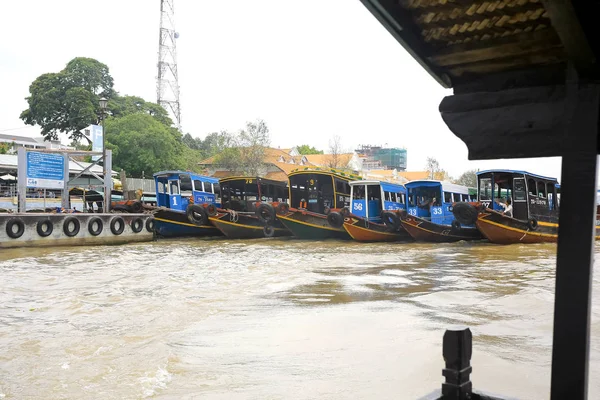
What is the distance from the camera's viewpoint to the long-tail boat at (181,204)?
67.5 ft

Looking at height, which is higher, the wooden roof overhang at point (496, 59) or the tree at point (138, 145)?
the tree at point (138, 145)

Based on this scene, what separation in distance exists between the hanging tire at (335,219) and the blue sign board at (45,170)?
9.79 metres

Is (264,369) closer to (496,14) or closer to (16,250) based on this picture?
(496,14)

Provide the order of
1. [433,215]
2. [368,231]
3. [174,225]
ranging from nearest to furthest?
[368,231] → [433,215] → [174,225]

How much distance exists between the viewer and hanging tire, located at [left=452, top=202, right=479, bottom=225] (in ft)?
54.8

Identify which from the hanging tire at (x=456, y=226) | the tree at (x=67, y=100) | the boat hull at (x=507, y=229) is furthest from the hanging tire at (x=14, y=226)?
the tree at (x=67, y=100)

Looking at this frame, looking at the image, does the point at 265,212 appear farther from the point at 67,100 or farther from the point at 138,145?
the point at 67,100

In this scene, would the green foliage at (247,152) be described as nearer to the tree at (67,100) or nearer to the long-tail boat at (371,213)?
the tree at (67,100)

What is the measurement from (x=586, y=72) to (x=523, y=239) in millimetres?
16189

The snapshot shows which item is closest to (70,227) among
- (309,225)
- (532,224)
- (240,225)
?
(240,225)

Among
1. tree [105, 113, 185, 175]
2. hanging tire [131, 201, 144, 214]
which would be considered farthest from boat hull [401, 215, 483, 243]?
tree [105, 113, 185, 175]

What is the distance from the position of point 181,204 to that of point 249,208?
2883 millimetres

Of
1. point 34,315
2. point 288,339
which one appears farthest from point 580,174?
point 34,315

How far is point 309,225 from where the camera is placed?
19609 millimetres
